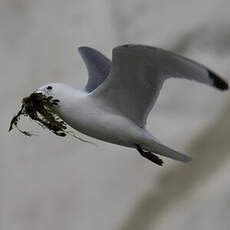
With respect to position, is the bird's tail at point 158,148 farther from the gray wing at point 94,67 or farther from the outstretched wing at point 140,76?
the gray wing at point 94,67

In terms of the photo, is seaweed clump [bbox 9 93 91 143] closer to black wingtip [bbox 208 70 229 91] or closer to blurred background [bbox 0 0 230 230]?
black wingtip [bbox 208 70 229 91]

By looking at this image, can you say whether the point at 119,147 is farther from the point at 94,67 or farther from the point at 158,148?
the point at 158,148

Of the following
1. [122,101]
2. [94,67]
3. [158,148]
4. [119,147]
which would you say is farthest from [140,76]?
[119,147]

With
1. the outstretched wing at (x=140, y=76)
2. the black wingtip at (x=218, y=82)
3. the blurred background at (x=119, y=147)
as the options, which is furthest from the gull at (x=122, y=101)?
the blurred background at (x=119, y=147)

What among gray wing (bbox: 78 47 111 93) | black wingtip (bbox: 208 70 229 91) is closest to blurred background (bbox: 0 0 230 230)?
gray wing (bbox: 78 47 111 93)

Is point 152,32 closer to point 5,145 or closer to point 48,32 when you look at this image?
point 48,32

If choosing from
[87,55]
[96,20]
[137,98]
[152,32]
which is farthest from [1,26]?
[137,98]
